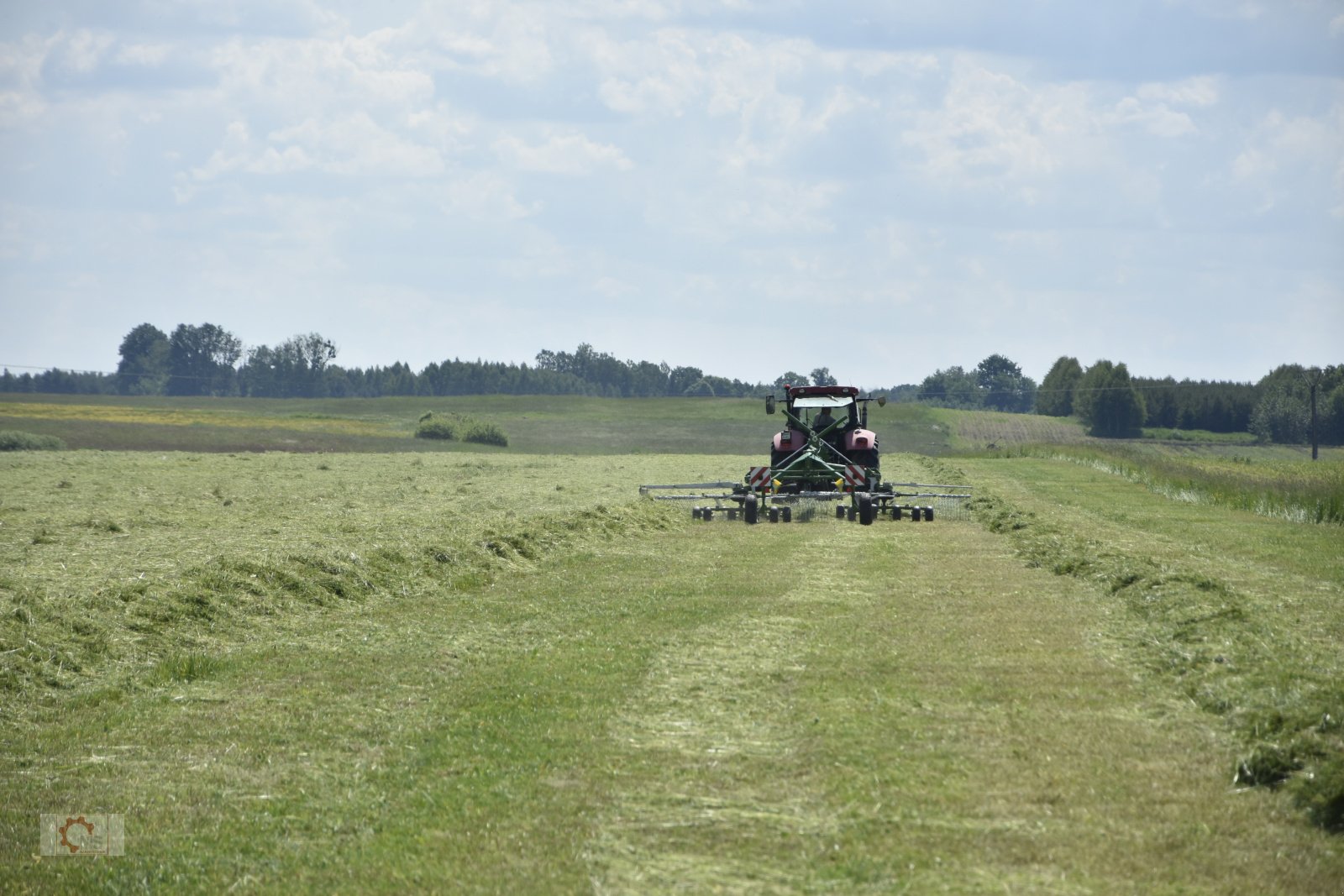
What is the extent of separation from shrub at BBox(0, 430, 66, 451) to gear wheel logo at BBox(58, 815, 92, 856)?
140ft

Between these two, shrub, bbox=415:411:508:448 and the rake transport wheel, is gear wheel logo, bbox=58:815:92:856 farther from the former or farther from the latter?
shrub, bbox=415:411:508:448

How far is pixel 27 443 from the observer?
146 feet

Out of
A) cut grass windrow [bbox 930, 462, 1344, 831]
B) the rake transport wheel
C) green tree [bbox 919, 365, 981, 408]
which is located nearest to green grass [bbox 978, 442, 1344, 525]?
the rake transport wheel

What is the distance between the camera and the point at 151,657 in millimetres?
9445

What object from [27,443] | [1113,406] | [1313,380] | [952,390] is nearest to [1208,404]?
[1113,406]

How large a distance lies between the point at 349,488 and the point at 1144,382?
9808cm

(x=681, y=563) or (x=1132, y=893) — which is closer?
(x=1132, y=893)

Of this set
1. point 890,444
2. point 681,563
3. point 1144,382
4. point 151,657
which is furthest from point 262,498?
point 1144,382

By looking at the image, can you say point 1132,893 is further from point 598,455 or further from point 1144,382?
point 1144,382

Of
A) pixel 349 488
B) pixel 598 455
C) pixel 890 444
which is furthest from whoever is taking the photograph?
pixel 890 444

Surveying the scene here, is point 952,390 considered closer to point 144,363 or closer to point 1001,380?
point 1001,380

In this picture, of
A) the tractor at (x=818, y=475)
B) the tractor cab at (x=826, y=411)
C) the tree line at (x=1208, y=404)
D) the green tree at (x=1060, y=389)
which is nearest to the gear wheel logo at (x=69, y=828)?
the tractor at (x=818, y=475)

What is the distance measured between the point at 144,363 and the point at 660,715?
169962mm

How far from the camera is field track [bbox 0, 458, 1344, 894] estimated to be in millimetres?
5238
